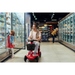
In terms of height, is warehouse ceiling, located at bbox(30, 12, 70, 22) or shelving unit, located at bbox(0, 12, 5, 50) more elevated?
warehouse ceiling, located at bbox(30, 12, 70, 22)

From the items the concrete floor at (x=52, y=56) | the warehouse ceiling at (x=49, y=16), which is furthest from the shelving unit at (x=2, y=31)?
the warehouse ceiling at (x=49, y=16)

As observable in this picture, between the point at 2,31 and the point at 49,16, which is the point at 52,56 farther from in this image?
the point at 49,16

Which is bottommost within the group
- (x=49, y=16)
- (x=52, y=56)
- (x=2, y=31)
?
(x=52, y=56)

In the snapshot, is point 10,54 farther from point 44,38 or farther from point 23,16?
point 44,38

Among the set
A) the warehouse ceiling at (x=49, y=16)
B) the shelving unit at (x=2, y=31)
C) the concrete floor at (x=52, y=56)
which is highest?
the warehouse ceiling at (x=49, y=16)

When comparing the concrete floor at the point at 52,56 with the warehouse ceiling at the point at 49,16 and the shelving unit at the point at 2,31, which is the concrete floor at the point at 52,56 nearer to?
the shelving unit at the point at 2,31

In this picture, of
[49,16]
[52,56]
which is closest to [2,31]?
[52,56]

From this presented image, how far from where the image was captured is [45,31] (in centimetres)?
1184

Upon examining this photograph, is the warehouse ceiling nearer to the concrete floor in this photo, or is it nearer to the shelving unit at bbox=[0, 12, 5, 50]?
the concrete floor

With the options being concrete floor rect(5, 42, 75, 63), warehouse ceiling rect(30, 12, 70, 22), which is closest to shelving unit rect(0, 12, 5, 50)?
concrete floor rect(5, 42, 75, 63)

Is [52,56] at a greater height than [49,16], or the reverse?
[49,16]

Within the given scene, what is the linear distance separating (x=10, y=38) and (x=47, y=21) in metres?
15.2

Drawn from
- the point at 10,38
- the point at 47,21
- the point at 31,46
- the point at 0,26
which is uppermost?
the point at 47,21

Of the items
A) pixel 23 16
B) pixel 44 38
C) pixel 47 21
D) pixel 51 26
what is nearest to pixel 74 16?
pixel 23 16
